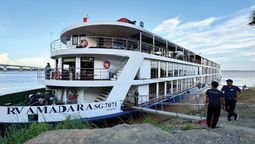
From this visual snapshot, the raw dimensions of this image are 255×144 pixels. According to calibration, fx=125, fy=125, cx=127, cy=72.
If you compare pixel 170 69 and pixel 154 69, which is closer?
pixel 154 69

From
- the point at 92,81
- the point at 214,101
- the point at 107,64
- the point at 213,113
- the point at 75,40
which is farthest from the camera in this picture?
the point at 75,40

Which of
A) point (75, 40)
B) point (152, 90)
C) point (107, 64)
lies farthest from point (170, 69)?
point (75, 40)

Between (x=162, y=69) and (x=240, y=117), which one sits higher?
(x=162, y=69)

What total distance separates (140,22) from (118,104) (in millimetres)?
8249

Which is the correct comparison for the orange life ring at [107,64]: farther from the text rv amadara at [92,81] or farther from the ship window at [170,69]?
the ship window at [170,69]

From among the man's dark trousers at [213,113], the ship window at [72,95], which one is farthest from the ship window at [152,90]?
the man's dark trousers at [213,113]

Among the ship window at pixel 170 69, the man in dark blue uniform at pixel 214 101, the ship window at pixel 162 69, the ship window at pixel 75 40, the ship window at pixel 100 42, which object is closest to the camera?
the man in dark blue uniform at pixel 214 101

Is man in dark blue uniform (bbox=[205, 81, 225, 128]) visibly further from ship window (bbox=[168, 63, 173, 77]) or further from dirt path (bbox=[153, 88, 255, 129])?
ship window (bbox=[168, 63, 173, 77])

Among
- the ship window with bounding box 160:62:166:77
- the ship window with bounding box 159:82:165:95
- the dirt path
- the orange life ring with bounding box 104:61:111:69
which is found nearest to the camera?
the dirt path

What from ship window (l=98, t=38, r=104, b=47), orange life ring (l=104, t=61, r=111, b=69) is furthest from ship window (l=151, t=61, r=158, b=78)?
ship window (l=98, t=38, r=104, b=47)

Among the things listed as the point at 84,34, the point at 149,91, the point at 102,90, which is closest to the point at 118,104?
the point at 102,90

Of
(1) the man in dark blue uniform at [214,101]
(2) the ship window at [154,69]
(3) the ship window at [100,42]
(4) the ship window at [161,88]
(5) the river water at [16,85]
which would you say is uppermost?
(3) the ship window at [100,42]

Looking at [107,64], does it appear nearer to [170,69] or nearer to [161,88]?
[161,88]

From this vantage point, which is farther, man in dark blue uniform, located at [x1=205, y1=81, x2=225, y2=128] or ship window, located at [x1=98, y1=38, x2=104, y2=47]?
ship window, located at [x1=98, y1=38, x2=104, y2=47]
